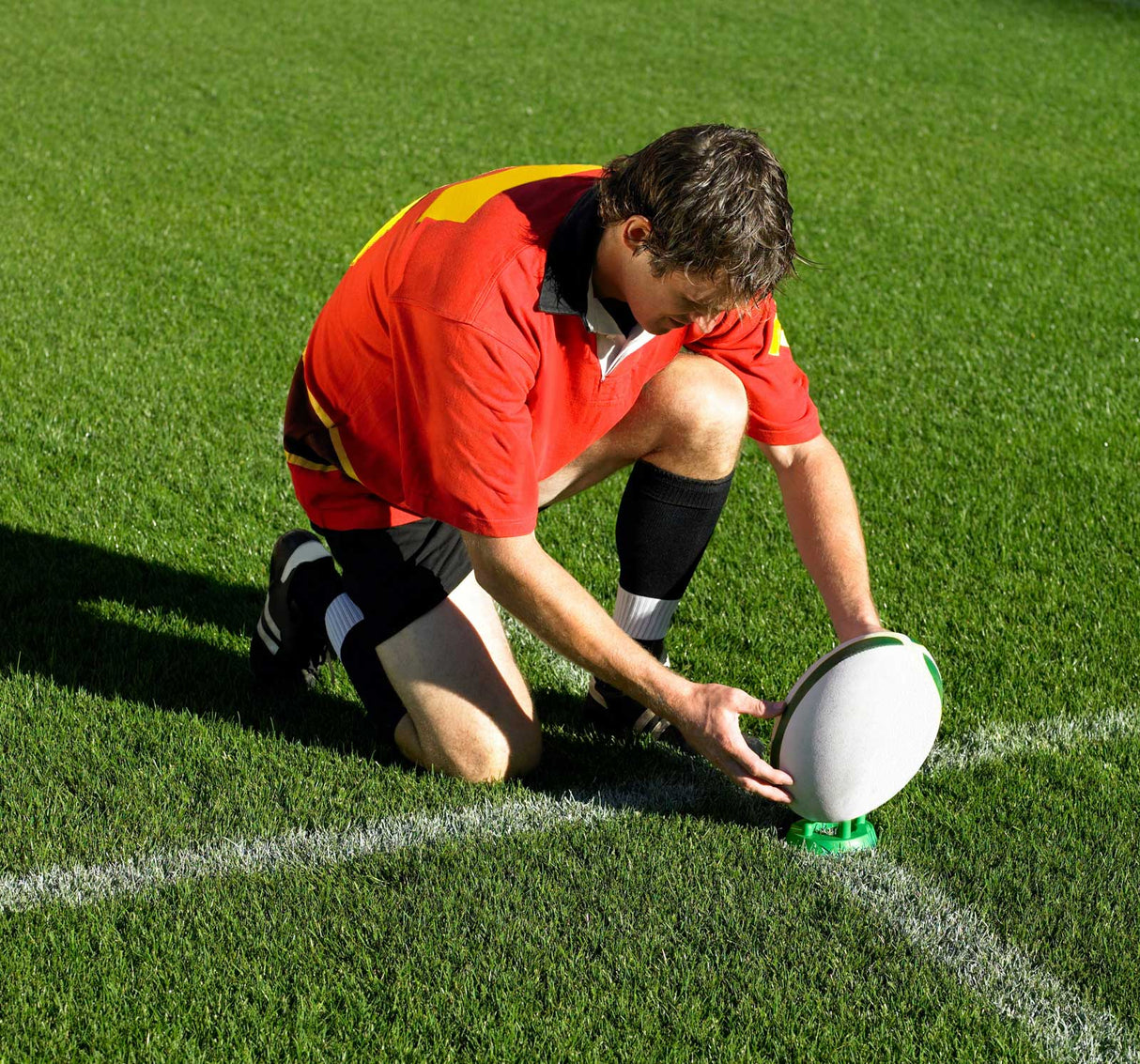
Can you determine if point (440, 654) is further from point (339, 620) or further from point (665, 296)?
point (665, 296)

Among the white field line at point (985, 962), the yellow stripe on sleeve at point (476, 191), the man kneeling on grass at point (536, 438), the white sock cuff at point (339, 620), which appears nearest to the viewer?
the white field line at point (985, 962)

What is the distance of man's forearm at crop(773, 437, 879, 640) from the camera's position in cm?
275

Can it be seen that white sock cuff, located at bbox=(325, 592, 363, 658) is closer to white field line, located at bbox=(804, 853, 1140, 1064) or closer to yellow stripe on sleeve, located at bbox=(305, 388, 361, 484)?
yellow stripe on sleeve, located at bbox=(305, 388, 361, 484)

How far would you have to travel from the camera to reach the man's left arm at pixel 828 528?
2752 millimetres

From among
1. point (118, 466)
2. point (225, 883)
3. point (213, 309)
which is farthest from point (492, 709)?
point (213, 309)

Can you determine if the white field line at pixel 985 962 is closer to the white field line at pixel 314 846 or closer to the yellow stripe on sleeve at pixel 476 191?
the white field line at pixel 314 846

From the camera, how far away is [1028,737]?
3.01 metres

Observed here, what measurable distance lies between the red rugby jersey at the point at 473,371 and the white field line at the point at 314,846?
0.63m

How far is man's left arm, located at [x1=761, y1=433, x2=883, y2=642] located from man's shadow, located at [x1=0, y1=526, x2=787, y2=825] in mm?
448

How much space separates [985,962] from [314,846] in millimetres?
1248

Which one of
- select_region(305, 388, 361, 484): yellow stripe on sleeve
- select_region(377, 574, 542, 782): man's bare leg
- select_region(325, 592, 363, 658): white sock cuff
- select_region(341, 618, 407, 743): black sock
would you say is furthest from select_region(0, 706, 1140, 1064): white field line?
select_region(305, 388, 361, 484): yellow stripe on sleeve

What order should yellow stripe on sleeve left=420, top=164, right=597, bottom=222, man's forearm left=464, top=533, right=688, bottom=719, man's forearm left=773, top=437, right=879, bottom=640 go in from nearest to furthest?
man's forearm left=464, top=533, right=688, bottom=719
yellow stripe on sleeve left=420, top=164, right=597, bottom=222
man's forearm left=773, top=437, right=879, bottom=640

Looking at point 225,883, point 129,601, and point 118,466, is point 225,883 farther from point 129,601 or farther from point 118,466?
point 118,466

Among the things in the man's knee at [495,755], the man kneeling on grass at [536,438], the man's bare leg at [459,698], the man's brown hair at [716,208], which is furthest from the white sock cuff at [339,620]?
the man's brown hair at [716,208]
